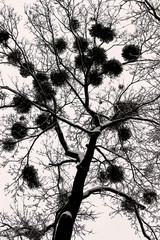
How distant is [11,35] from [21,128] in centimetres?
225

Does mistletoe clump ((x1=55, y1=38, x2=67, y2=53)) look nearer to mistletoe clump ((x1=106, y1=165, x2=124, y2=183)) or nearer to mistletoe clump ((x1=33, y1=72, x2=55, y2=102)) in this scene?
mistletoe clump ((x1=33, y1=72, x2=55, y2=102))

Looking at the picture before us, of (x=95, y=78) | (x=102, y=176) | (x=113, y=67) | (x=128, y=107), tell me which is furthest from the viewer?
(x=102, y=176)

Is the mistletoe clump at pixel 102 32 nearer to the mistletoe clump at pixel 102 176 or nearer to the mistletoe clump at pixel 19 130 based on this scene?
the mistletoe clump at pixel 19 130

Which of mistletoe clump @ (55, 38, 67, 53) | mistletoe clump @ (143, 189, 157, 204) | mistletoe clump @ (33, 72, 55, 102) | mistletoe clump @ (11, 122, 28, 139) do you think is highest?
mistletoe clump @ (55, 38, 67, 53)

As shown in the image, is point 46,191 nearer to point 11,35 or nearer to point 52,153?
point 52,153

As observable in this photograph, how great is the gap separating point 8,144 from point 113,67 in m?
3.29

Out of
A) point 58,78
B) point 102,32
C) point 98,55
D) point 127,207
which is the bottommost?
point 127,207

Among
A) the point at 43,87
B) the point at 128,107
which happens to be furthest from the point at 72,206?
the point at 43,87

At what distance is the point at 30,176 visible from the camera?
618 centimetres

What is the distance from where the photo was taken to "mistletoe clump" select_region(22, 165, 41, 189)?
6.18 metres

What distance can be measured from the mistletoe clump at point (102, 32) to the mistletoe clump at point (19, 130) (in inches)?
118

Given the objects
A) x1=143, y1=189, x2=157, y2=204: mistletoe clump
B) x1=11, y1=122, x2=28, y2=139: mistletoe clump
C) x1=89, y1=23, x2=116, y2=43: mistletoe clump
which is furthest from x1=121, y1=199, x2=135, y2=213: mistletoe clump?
x1=89, y1=23, x2=116, y2=43: mistletoe clump

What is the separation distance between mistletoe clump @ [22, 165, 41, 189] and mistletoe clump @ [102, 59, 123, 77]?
310cm

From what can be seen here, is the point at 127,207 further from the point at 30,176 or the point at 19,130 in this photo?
the point at 19,130
